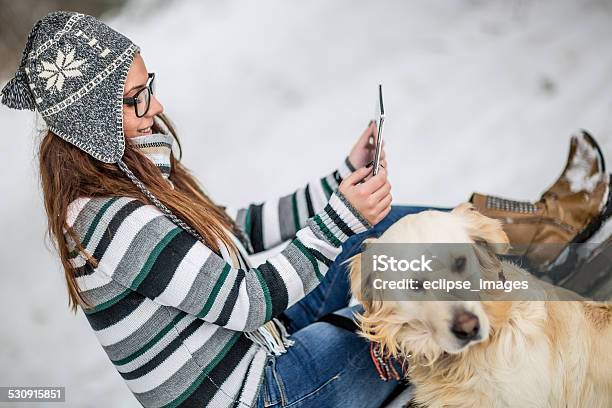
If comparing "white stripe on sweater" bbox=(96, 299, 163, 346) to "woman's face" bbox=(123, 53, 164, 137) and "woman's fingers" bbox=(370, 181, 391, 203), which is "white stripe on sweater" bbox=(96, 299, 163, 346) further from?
"woman's fingers" bbox=(370, 181, 391, 203)

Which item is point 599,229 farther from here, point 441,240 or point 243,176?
point 243,176

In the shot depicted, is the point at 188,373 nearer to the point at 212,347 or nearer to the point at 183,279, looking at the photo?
the point at 212,347

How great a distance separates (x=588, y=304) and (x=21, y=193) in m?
1.76

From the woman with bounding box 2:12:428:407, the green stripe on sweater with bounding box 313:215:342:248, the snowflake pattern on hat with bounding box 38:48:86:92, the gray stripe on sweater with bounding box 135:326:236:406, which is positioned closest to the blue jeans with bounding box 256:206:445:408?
the woman with bounding box 2:12:428:407

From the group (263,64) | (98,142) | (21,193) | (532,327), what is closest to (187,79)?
(263,64)

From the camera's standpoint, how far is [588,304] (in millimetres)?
1056

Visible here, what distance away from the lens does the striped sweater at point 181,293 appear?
1048 millimetres

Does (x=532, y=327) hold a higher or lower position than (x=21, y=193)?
lower

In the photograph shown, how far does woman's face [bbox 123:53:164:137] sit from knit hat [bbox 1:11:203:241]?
0.03m

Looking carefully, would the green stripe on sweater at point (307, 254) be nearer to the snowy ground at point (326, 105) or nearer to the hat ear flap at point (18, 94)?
the hat ear flap at point (18, 94)

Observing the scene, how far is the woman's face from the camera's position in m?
1.12

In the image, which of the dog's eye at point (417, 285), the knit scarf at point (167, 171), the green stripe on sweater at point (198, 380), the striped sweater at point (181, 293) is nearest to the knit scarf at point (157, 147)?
the knit scarf at point (167, 171)

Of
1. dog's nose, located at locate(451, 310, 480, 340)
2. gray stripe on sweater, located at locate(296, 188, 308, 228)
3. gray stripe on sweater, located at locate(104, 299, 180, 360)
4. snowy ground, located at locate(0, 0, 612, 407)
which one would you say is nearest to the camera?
dog's nose, located at locate(451, 310, 480, 340)

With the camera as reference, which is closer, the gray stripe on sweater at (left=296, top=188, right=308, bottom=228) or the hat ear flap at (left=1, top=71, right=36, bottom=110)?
the hat ear flap at (left=1, top=71, right=36, bottom=110)
